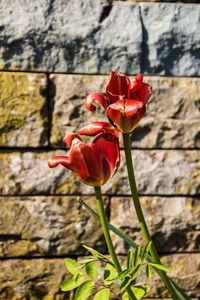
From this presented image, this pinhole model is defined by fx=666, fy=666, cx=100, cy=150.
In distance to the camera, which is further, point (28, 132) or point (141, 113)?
point (28, 132)

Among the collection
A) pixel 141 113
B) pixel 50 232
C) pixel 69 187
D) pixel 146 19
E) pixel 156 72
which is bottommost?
pixel 50 232

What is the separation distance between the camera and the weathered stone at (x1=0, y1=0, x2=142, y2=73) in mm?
1738

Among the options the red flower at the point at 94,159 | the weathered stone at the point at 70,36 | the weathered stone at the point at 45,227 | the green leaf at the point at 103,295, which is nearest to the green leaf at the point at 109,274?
the green leaf at the point at 103,295

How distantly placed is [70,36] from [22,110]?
0.77 ft

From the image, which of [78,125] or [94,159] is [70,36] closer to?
[78,125]

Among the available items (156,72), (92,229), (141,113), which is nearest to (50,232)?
(92,229)

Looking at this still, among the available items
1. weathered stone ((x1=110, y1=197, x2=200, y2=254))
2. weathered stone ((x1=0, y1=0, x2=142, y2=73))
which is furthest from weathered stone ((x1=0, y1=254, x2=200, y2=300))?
weathered stone ((x1=0, y1=0, x2=142, y2=73))

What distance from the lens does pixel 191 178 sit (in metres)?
1.83

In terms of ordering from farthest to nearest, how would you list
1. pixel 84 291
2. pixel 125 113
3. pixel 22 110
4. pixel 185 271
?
pixel 185 271
pixel 22 110
pixel 84 291
pixel 125 113

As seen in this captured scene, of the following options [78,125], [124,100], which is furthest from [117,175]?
[124,100]

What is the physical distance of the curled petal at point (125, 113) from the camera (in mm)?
942

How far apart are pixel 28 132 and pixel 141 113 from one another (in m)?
0.84

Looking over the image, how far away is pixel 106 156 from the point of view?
102 centimetres

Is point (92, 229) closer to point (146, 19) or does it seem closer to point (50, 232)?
point (50, 232)
